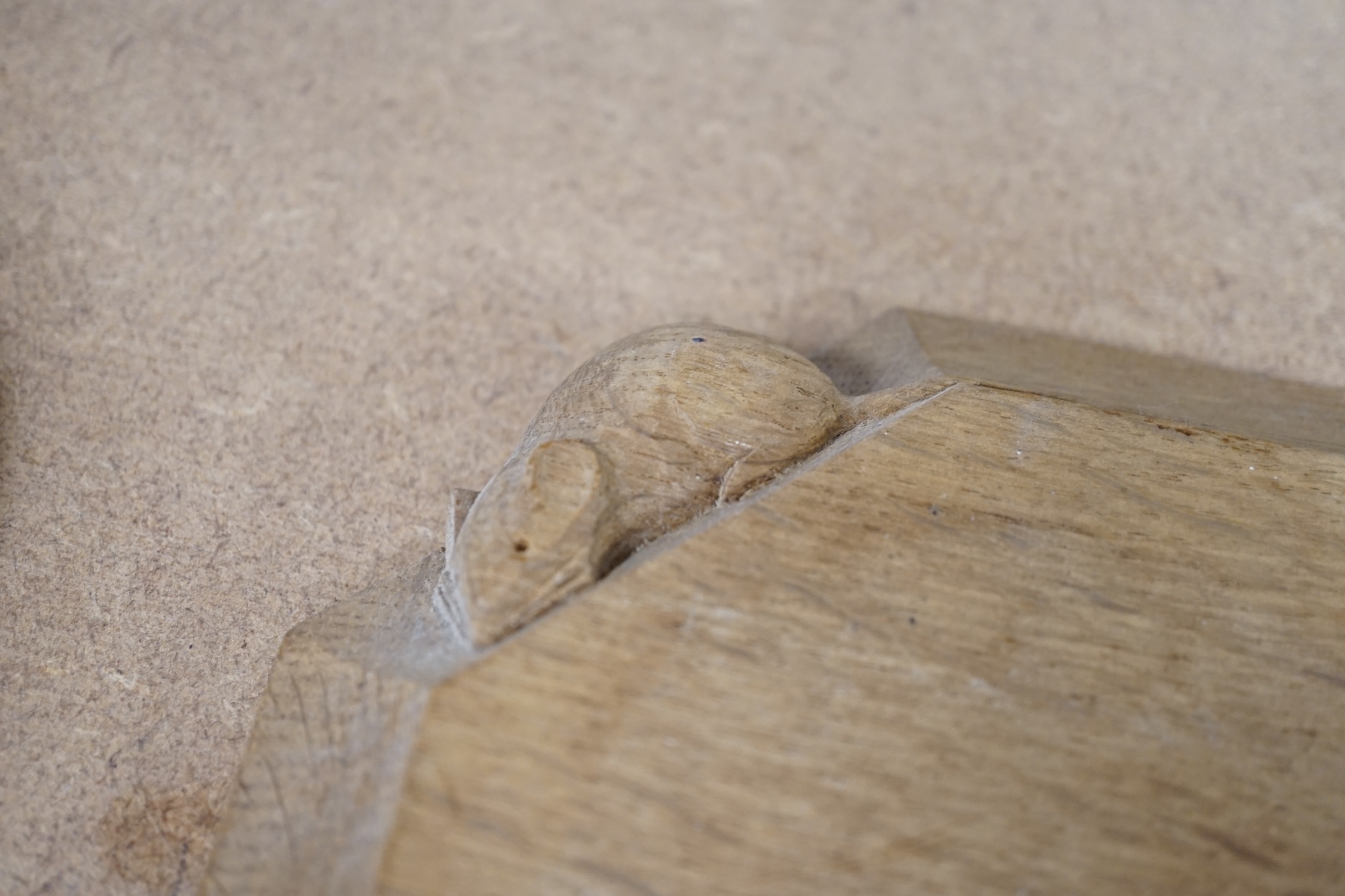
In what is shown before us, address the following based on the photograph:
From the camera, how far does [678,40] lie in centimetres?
246

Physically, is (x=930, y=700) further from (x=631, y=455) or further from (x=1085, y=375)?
(x=1085, y=375)

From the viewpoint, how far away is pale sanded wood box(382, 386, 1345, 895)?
3.88 ft

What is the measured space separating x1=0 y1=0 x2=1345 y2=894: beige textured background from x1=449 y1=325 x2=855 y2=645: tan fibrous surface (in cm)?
47

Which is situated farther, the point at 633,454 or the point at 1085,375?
the point at 1085,375

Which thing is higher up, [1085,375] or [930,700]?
[1085,375]

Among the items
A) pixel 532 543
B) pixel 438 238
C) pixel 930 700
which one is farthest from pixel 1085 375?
pixel 438 238

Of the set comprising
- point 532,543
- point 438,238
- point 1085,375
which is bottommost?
point 532,543

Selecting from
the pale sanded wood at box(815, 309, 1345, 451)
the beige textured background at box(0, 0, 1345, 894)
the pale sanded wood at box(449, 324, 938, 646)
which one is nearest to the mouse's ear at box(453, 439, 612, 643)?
the pale sanded wood at box(449, 324, 938, 646)

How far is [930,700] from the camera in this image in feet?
4.19

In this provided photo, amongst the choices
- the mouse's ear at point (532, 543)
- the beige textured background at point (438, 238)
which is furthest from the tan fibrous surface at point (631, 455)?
the beige textured background at point (438, 238)

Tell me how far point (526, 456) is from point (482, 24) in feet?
4.79

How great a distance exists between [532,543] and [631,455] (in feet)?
0.70

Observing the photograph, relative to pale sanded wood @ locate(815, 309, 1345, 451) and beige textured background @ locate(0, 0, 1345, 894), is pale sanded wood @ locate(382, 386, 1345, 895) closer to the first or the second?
pale sanded wood @ locate(815, 309, 1345, 451)

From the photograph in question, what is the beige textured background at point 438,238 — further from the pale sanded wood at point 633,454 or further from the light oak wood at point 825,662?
the pale sanded wood at point 633,454
